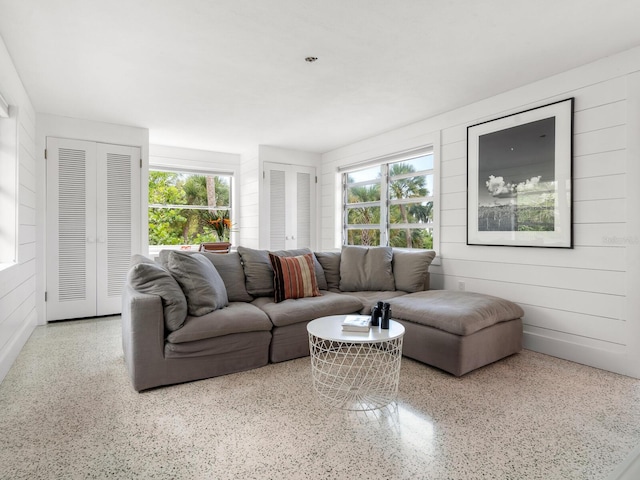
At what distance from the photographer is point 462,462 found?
1.65 m

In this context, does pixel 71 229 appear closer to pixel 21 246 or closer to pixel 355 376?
pixel 21 246

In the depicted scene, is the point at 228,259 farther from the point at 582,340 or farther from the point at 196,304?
the point at 582,340

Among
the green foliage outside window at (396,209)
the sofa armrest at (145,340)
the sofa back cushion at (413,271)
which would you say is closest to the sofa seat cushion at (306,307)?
the sofa back cushion at (413,271)

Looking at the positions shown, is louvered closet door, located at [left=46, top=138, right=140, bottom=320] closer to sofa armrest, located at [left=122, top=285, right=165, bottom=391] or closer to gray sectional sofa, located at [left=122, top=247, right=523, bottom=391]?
gray sectional sofa, located at [left=122, top=247, right=523, bottom=391]

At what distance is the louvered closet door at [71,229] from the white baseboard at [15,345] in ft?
1.39

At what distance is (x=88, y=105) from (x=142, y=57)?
4.97 feet

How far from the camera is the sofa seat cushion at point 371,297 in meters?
3.37

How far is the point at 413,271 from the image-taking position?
12.5 feet

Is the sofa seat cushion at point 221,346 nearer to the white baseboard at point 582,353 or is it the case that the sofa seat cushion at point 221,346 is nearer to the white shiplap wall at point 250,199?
the white baseboard at point 582,353

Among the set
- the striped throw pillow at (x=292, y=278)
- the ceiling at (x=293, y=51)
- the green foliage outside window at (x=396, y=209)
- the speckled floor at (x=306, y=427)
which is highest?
the ceiling at (x=293, y=51)

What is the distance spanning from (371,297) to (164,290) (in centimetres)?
193

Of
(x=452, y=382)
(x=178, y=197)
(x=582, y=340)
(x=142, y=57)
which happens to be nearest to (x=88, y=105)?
(x=142, y=57)

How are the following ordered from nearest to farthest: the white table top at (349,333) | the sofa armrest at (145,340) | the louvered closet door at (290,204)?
1. the white table top at (349,333)
2. the sofa armrest at (145,340)
3. the louvered closet door at (290,204)

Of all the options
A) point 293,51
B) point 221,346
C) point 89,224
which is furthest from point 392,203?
point 89,224
